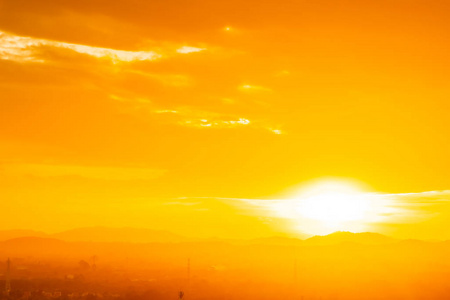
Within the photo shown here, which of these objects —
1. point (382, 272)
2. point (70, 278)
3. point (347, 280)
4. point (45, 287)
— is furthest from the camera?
point (382, 272)

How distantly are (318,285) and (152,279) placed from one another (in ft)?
193

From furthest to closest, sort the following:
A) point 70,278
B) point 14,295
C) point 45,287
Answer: point 70,278 < point 45,287 < point 14,295

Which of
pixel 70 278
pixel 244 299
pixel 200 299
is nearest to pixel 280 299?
pixel 244 299

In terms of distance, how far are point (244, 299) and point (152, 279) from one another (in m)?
62.2

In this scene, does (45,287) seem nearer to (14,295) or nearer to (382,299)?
(14,295)

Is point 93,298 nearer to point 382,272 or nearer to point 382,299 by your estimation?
point 382,299

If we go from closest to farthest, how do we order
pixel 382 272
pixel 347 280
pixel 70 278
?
pixel 347 280 < pixel 70 278 < pixel 382 272

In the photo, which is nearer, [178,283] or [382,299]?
[382,299]

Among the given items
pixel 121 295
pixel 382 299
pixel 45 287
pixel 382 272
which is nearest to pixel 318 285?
pixel 382 299

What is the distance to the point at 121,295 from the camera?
139 meters

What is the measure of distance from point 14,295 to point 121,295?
81.0 ft

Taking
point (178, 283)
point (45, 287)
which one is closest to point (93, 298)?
point (45, 287)

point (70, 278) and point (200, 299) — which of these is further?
point (70, 278)

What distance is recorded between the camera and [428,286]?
509ft
